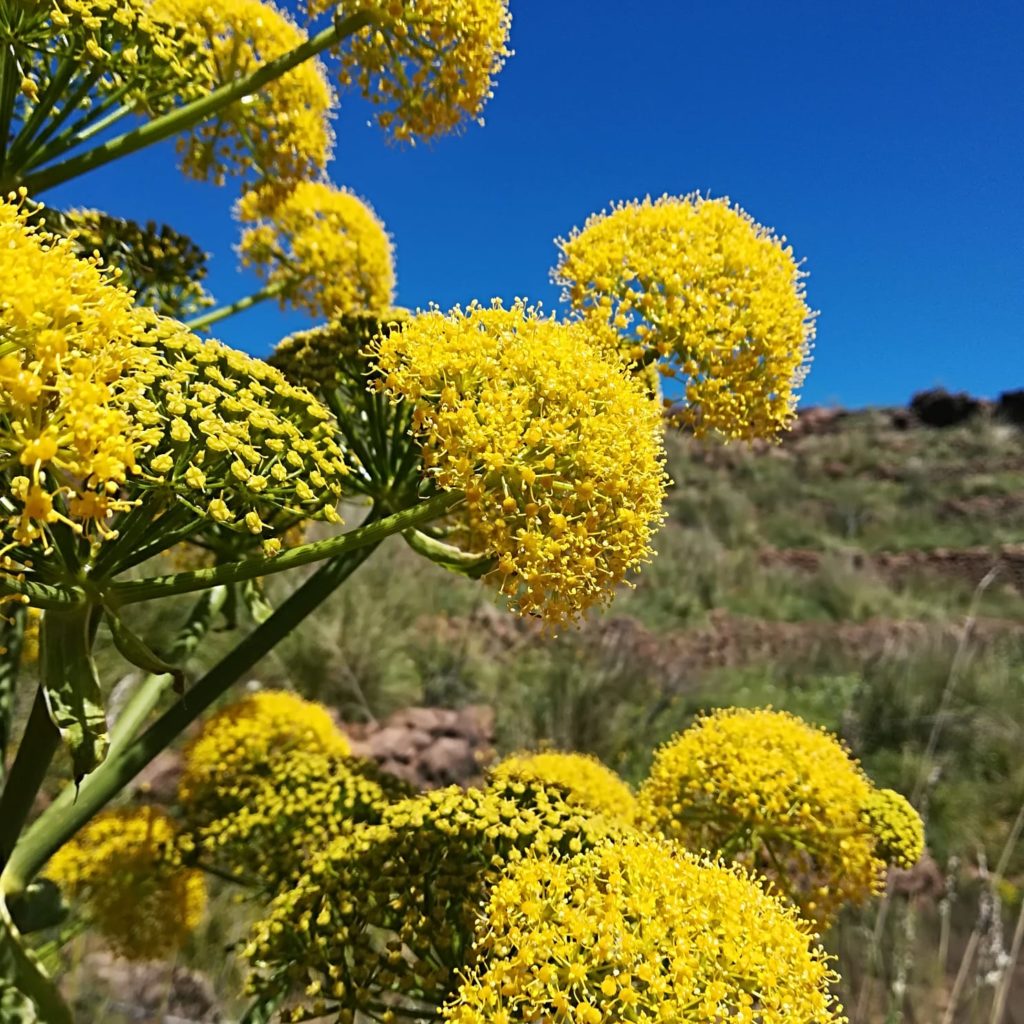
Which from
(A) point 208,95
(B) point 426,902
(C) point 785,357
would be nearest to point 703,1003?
(B) point 426,902

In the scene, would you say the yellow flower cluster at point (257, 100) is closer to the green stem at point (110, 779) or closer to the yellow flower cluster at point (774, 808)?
the green stem at point (110, 779)

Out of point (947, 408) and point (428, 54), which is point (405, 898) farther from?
point (947, 408)

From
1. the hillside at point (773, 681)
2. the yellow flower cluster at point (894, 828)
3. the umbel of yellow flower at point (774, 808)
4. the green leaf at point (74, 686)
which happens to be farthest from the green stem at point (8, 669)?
the hillside at point (773, 681)

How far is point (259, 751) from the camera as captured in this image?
3.14 m

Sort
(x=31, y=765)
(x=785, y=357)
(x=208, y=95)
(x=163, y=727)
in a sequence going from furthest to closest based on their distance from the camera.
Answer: (x=785, y=357), (x=208, y=95), (x=163, y=727), (x=31, y=765)

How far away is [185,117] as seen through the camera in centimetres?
207

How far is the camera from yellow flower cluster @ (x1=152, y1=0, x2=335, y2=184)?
7.76 feet

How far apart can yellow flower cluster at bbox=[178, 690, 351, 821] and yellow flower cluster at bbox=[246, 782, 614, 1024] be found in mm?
968

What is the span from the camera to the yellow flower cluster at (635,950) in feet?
4.98

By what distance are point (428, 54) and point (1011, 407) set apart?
47864 mm

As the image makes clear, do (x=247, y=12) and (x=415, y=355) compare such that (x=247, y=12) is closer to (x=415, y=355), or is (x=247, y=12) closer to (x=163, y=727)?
(x=415, y=355)

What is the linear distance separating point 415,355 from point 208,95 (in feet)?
3.42

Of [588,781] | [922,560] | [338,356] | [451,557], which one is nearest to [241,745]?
[588,781]

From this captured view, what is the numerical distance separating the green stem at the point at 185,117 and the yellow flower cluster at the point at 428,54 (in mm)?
51
